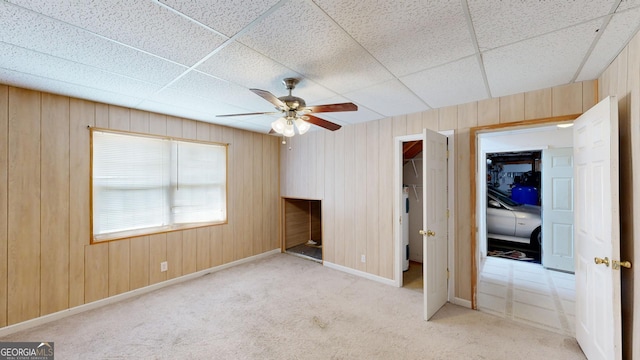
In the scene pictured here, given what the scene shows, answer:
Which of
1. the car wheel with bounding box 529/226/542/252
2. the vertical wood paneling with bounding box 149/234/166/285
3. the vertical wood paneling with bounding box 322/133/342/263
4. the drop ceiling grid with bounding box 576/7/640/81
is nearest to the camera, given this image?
the drop ceiling grid with bounding box 576/7/640/81

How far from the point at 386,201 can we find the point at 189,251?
306cm

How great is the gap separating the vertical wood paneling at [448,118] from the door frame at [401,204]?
67 mm

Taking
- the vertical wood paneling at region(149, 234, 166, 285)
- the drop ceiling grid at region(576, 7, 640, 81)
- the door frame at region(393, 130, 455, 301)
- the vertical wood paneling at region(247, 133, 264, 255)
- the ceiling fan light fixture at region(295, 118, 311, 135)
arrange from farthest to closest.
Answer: the vertical wood paneling at region(247, 133, 264, 255)
the vertical wood paneling at region(149, 234, 166, 285)
the door frame at region(393, 130, 455, 301)
the ceiling fan light fixture at region(295, 118, 311, 135)
the drop ceiling grid at region(576, 7, 640, 81)

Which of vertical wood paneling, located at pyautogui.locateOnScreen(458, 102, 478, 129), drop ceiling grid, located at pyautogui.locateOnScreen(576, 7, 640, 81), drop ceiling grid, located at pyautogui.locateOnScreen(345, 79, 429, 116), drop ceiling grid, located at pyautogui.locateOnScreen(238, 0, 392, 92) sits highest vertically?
drop ceiling grid, located at pyautogui.locateOnScreen(345, 79, 429, 116)

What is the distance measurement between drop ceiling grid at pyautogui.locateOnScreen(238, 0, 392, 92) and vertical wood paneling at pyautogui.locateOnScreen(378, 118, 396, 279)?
1.38 metres

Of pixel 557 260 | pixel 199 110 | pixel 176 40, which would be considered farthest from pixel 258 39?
pixel 557 260

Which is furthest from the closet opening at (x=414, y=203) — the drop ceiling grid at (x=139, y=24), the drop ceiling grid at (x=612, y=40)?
the drop ceiling grid at (x=139, y=24)

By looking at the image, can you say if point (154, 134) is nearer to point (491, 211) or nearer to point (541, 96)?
point (541, 96)

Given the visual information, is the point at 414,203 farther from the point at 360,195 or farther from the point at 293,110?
the point at 293,110

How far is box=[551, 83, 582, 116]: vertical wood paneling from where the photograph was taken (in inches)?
89.4

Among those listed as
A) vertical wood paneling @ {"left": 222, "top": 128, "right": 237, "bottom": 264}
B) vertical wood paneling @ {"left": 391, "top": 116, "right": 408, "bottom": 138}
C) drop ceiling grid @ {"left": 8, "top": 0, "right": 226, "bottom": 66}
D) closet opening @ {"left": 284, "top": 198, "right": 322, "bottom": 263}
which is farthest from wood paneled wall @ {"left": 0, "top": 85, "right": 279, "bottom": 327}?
vertical wood paneling @ {"left": 391, "top": 116, "right": 408, "bottom": 138}

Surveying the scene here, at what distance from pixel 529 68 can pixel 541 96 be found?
673 mm

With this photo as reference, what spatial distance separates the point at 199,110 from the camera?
318 centimetres

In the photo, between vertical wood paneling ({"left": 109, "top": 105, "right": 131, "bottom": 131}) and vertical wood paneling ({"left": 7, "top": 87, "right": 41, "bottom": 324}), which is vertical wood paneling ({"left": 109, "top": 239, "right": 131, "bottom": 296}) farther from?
vertical wood paneling ({"left": 109, "top": 105, "right": 131, "bottom": 131})
